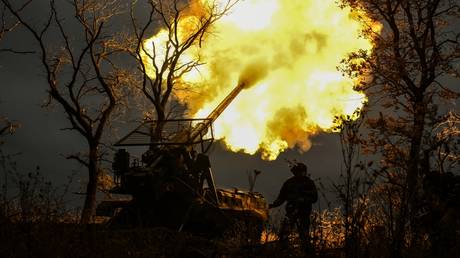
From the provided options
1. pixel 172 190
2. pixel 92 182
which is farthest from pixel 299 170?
pixel 92 182

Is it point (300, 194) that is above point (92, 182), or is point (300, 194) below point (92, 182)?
below

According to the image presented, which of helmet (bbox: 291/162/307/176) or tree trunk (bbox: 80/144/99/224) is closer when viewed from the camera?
helmet (bbox: 291/162/307/176)

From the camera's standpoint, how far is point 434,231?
8680 millimetres

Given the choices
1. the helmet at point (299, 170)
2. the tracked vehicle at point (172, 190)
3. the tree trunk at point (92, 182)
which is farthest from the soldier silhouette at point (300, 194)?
the tree trunk at point (92, 182)

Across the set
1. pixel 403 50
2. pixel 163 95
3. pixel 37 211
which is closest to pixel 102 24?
pixel 163 95

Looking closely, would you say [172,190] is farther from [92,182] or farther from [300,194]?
[92,182]

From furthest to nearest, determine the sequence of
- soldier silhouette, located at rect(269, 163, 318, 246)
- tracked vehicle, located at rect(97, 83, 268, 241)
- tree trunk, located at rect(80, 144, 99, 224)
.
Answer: tree trunk, located at rect(80, 144, 99, 224)
tracked vehicle, located at rect(97, 83, 268, 241)
soldier silhouette, located at rect(269, 163, 318, 246)

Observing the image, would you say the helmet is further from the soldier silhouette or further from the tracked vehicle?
the tracked vehicle

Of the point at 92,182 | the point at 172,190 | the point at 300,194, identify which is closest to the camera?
the point at 300,194

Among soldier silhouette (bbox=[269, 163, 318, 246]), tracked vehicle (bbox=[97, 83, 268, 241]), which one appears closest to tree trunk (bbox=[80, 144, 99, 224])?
tracked vehicle (bbox=[97, 83, 268, 241])

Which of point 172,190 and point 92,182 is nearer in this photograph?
point 172,190

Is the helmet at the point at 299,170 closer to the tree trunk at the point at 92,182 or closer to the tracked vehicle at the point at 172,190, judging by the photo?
the tracked vehicle at the point at 172,190

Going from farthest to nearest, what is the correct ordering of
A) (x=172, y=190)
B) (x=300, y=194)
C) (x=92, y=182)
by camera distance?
1. (x=92, y=182)
2. (x=172, y=190)
3. (x=300, y=194)

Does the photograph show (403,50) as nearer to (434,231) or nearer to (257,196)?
(257,196)
